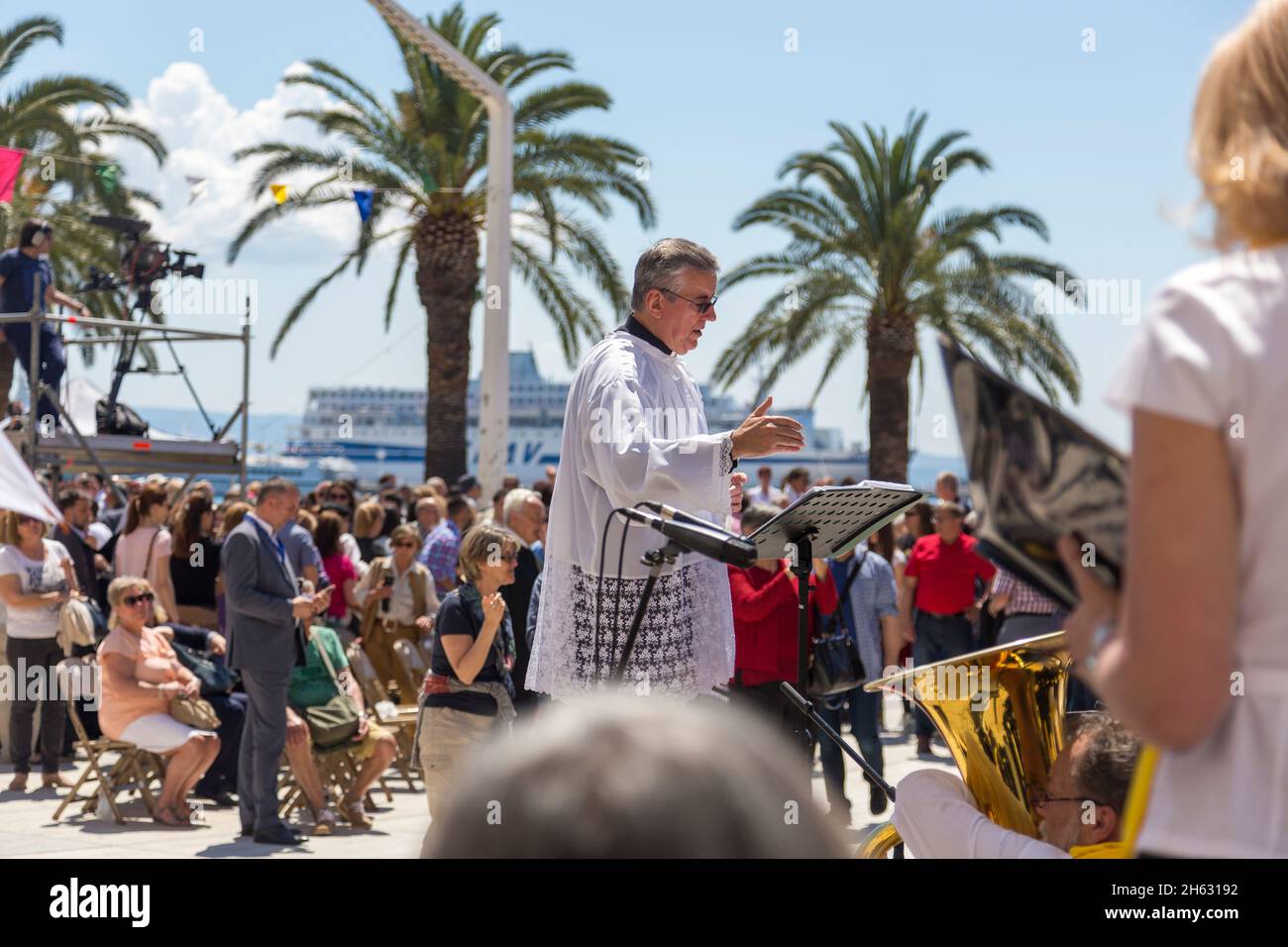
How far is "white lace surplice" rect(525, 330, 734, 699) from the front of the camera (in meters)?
4.15

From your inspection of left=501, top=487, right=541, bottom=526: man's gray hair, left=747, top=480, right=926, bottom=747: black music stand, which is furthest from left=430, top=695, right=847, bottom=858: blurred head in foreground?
left=501, top=487, right=541, bottom=526: man's gray hair

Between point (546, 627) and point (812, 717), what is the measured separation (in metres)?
0.79

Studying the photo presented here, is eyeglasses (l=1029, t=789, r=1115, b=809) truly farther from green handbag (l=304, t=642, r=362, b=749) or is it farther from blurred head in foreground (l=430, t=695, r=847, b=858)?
green handbag (l=304, t=642, r=362, b=749)

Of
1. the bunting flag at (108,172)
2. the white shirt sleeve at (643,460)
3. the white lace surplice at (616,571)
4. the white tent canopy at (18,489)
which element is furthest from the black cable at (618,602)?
the bunting flag at (108,172)

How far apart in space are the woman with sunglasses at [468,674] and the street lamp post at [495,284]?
30.5 feet

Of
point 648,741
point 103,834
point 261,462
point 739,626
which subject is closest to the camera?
point 648,741

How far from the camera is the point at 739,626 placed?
785cm

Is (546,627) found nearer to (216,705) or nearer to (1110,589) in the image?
(1110,589)

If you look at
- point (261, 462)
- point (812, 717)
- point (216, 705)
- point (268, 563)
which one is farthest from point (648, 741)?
point (261, 462)

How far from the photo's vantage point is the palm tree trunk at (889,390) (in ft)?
77.0

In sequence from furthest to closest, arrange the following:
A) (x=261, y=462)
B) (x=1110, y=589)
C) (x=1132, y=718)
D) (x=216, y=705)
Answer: (x=261, y=462)
(x=216, y=705)
(x=1110, y=589)
(x=1132, y=718)

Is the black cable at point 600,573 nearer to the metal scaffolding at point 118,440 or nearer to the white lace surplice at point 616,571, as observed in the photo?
the white lace surplice at point 616,571

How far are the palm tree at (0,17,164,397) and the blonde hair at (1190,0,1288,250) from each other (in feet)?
74.8
